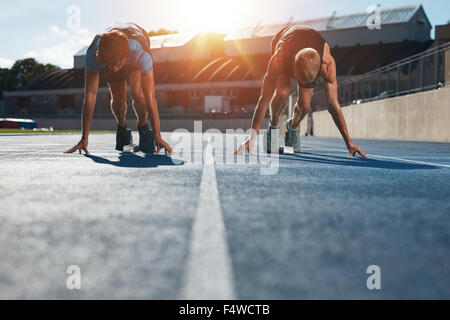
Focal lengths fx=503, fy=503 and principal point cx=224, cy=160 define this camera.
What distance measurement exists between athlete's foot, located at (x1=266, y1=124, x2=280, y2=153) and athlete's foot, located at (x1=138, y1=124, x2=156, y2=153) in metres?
1.91

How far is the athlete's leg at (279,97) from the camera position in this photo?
7793mm

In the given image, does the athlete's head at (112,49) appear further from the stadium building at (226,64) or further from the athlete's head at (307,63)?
the stadium building at (226,64)

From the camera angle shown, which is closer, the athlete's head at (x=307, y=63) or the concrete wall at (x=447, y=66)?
the athlete's head at (x=307, y=63)

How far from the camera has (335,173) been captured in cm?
477

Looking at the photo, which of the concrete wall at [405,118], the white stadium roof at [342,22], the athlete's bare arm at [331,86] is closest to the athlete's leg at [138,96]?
the athlete's bare arm at [331,86]

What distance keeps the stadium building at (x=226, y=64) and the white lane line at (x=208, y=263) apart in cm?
4877

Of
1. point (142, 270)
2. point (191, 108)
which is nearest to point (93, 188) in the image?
point (142, 270)

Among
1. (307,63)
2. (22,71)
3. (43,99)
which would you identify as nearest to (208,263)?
(307,63)

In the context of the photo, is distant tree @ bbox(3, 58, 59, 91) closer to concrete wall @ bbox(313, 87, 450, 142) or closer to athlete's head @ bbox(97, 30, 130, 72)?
concrete wall @ bbox(313, 87, 450, 142)

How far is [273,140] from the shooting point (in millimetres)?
8234

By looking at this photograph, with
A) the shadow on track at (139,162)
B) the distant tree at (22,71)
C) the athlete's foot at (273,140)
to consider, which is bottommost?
the shadow on track at (139,162)

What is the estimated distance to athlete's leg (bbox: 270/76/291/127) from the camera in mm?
7793

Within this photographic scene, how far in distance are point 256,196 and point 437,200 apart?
111cm
